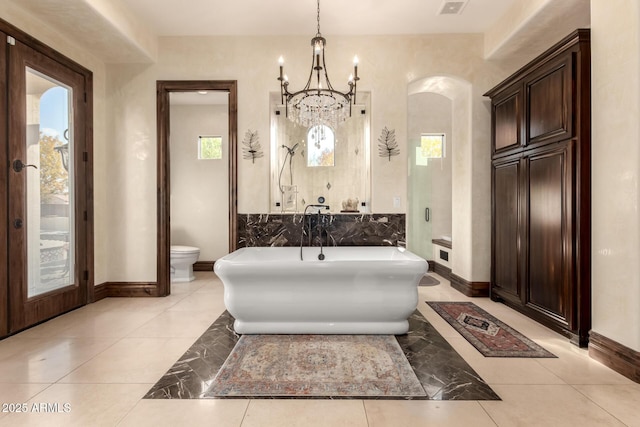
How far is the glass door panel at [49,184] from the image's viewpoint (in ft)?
9.40

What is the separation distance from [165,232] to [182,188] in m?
1.69

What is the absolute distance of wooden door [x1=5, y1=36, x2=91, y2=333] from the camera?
8.80ft

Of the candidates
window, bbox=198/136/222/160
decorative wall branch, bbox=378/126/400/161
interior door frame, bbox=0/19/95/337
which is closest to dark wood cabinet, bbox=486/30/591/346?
decorative wall branch, bbox=378/126/400/161

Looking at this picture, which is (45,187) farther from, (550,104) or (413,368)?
(550,104)

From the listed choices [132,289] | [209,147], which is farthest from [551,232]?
[209,147]

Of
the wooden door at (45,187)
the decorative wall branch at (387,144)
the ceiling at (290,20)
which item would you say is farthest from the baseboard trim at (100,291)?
the decorative wall branch at (387,144)

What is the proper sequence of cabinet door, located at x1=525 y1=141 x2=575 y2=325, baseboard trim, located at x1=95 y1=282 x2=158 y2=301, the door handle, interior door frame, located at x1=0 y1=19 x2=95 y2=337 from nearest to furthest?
cabinet door, located at x1=525 y1=141 x2=575 y2=325 < interior door frame, located at x1=0 y1=19 x2=95 y2=337 < the door handle < baseboard trim, located at x1=95 y1=282 x2=158 y2=301

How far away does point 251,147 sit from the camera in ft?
12.1

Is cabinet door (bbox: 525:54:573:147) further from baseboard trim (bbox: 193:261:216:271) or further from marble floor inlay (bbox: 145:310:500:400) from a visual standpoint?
baseboard trim (bbox: 193:261:216:271)

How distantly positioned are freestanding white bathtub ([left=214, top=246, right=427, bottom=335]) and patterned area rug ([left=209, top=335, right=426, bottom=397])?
→ 0.31 feet

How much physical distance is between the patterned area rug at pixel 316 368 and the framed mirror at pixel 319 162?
162cm

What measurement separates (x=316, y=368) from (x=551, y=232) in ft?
6.71

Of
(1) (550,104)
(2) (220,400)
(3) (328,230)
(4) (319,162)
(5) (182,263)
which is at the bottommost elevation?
(2) (220,400)

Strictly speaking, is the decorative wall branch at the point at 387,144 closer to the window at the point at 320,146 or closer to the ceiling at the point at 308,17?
the window at the point at 320,146
